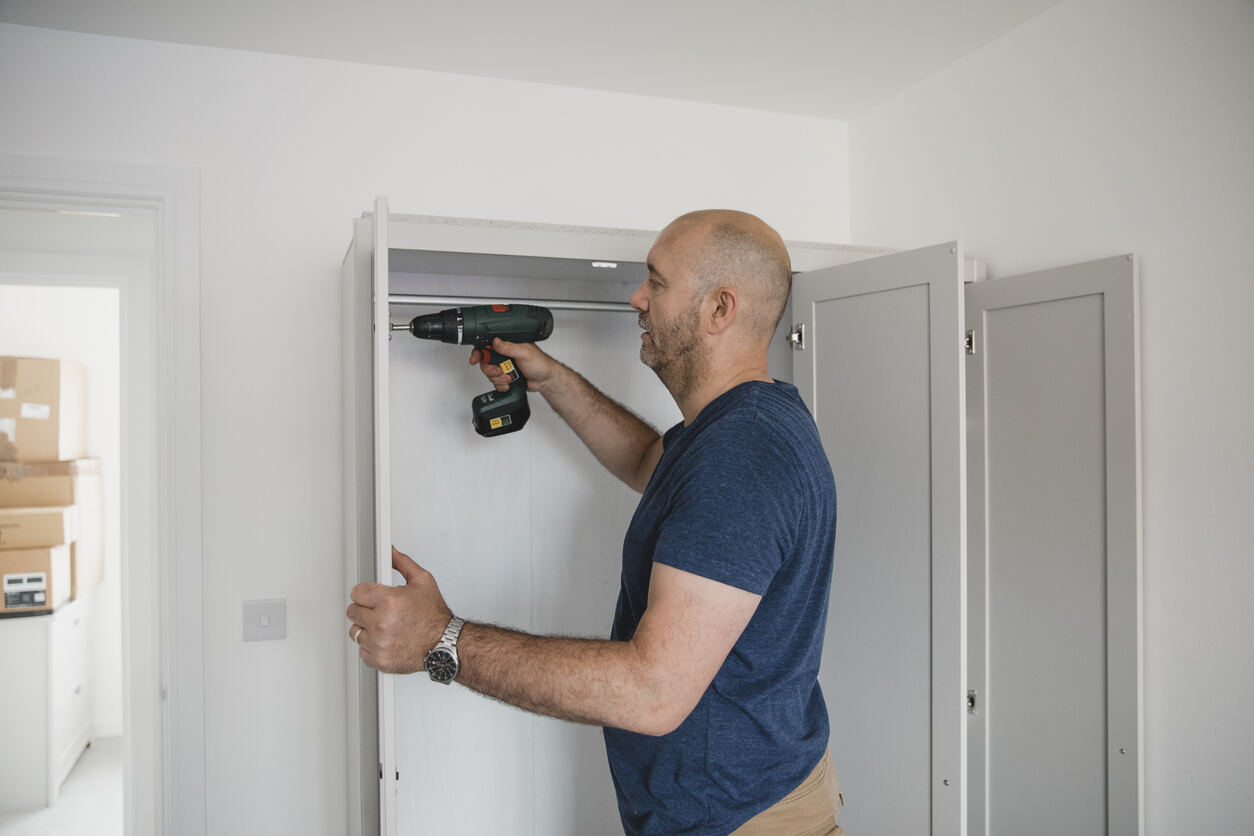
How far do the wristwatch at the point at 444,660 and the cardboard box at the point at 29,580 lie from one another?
9.77 feet

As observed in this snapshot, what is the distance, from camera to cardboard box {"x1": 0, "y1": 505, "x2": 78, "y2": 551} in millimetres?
3256

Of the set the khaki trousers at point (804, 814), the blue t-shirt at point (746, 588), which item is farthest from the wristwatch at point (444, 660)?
the khaki trousers at point (804, 814)

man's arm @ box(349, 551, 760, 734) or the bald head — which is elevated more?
the bald head

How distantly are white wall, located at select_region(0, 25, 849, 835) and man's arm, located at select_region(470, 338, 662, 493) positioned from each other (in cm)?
58

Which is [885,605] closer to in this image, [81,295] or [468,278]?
[468,278]

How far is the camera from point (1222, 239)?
5.00 feet

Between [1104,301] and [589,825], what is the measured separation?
1786mm

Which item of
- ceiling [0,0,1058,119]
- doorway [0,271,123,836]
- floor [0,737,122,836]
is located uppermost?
ceiling [0,0,1058,119]

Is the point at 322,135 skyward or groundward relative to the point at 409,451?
skyward

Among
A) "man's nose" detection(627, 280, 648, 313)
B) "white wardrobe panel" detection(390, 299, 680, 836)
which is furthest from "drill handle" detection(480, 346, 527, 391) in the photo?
"man's nose" detection(627, 280, 648, 313)

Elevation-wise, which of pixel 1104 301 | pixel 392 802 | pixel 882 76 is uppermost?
pixel 882 76

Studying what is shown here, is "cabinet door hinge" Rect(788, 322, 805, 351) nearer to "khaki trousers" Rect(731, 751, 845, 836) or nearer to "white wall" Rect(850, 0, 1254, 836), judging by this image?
"white wall" Rect(850, 0, 1254, 836)

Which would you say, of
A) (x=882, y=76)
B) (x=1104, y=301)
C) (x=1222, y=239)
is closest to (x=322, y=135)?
(x=882, y=76)

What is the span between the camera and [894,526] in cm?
172
